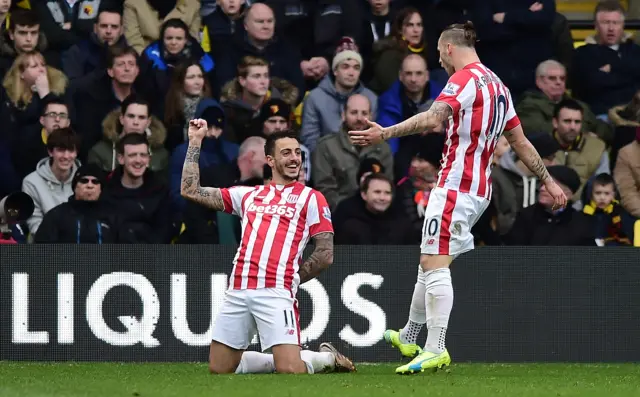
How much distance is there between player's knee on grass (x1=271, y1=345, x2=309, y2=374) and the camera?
26.8 ft

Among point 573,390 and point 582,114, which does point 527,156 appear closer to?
point 573,390

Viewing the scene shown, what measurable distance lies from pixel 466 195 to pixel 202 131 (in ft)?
5.61

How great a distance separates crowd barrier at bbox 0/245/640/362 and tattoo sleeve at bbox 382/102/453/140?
3.29 metres

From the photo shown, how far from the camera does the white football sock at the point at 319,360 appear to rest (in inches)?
327

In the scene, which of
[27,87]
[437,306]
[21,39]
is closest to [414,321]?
[437,306]

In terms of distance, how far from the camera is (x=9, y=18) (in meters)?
12.0

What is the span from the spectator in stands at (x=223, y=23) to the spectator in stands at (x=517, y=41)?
2.34 metres

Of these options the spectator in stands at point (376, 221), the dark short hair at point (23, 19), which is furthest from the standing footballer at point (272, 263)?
the dark short hair at point (23, 19)

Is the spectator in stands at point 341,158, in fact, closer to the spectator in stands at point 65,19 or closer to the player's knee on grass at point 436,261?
the spectator in stands at point 65,19

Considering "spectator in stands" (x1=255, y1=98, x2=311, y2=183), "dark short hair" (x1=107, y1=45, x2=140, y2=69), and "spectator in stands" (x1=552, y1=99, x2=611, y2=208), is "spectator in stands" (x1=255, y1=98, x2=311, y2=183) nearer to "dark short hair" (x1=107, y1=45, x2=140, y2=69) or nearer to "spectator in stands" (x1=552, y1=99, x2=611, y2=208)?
"dark short hair" (x1=107, y1=45, x2=140, y2=69)

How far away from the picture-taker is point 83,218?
440 inches

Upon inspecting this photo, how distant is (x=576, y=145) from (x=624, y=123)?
61 centimetres

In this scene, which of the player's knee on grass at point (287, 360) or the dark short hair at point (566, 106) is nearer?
the player's knee on grass at point (287, 360)

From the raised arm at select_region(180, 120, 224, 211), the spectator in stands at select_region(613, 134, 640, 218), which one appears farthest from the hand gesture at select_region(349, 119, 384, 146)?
the spectator in stands at select_region(613, 134, 640, 218)
